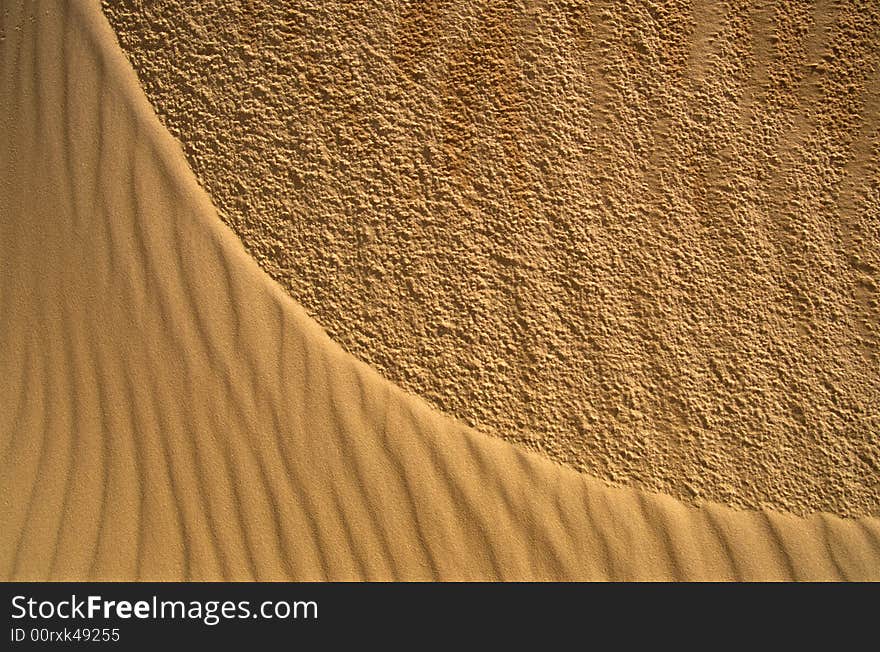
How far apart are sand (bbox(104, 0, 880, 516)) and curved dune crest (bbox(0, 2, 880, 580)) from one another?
17 centimetres

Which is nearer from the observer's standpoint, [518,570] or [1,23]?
[518,570]

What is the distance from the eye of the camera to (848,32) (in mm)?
1623

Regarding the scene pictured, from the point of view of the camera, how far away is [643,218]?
1.63 meters

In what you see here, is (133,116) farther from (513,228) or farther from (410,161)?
(513,228)

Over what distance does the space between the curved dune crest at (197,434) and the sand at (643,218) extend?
0.17 meters

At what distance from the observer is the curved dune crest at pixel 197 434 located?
5.37 feet

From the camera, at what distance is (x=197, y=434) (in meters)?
1.69

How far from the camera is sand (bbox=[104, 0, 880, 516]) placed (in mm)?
1632

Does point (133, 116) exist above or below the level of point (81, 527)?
above

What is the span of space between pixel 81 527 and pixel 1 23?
1772 millimetres

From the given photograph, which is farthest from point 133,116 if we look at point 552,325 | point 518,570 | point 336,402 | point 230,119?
point 518,570

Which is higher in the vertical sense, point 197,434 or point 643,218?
point 643,218

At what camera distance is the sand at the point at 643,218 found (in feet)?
5.35

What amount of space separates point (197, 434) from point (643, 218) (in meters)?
1.62
